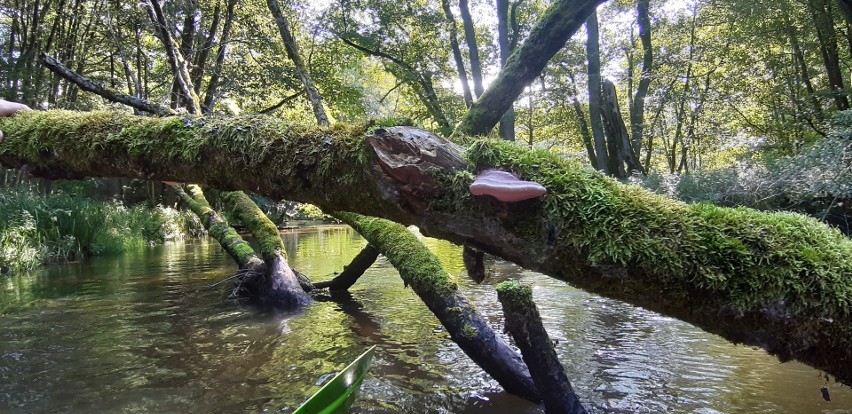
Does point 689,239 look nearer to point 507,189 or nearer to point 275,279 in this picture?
point 507,189

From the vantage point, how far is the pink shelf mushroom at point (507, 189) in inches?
66.3

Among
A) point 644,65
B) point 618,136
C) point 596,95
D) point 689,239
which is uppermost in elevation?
point 644,65

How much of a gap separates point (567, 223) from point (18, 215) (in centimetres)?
1337

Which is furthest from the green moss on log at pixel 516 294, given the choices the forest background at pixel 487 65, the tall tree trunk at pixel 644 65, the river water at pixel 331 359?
the tall tree trunk at pixel 644 65

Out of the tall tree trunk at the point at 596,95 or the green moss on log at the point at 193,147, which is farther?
the tall tree trunk at the point at 596,95

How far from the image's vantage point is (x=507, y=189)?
1687 mm

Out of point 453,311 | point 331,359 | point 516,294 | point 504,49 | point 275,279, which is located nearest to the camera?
point 516,294

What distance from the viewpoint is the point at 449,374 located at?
4.41 m

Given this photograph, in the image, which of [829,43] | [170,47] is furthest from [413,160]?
[829,43]

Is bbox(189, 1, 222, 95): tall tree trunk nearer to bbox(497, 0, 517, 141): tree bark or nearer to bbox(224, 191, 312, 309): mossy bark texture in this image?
bbox(224, 191, 312, 309): mossy bark texture

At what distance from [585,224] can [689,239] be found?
322 millimetres

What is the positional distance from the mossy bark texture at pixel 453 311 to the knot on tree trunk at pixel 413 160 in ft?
7.18

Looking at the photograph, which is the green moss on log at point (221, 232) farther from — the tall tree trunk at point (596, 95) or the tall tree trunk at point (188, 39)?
the tall tree trunk at point (596, 95)

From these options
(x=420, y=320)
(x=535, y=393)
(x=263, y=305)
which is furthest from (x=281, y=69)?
(x=535, y=393)
